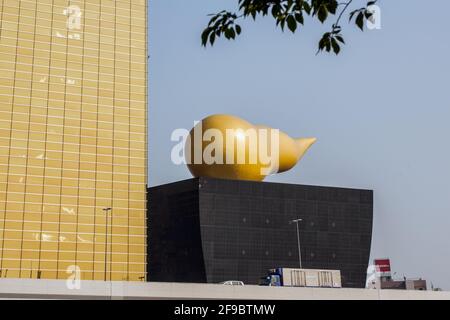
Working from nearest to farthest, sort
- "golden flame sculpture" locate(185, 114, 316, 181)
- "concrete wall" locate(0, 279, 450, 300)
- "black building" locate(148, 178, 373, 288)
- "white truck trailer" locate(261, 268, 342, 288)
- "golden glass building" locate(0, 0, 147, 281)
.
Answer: "concrete wall" locate(0, 279, 450, 300)
"white truck trailer" locate(261, 268, 342, 288)
"golden glass building" locate(0, 0, 147, 281)
"golden flame sculpture" locate(185, 114, 316, 181)
"black building" locate(148, 178, 373, 288)

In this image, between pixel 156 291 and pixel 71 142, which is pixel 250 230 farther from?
pixel 156 291

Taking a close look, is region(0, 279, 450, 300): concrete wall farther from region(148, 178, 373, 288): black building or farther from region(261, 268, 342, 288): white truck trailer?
region(148, 178, 373, 288): black building

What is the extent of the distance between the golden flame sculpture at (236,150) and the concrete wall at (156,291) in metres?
34.5

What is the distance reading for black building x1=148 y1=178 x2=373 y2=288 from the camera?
12688 centimetres

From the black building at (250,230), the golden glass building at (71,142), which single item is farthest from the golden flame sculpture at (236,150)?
the golden glass building at (71,142)

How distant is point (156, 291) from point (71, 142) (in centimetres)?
4651

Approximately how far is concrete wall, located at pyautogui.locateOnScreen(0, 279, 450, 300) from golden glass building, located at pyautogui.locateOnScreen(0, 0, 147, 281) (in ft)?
106

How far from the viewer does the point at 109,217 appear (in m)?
127

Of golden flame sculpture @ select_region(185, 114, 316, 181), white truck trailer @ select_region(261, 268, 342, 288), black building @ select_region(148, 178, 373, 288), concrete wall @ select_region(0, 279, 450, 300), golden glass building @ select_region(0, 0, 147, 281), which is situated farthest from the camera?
black building @ select_region(148, 178, 373, 288)

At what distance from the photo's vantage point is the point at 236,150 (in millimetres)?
125938

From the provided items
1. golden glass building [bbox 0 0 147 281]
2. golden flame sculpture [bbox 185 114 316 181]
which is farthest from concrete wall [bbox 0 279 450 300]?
golden flame sculpture [bbox 185 114 316 181]

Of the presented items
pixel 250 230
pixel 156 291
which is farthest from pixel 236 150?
pixel 156 291
